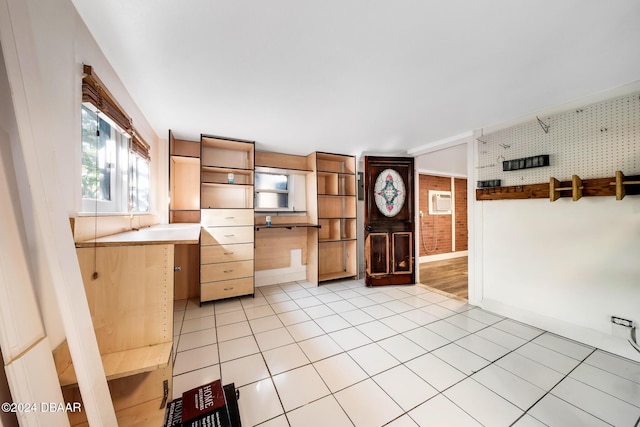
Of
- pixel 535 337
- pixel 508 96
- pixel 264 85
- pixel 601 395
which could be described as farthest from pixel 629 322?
pixel 264 85

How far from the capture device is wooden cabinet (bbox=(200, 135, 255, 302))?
3045 millimetres

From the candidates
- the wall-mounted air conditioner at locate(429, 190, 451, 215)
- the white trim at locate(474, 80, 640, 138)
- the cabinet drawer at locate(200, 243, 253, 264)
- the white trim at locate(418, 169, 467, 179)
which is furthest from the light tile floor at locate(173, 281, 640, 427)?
the white trim at locate(418, 169, 467, 179)

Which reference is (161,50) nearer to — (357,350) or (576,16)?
(576,16)

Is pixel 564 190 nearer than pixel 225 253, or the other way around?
pixel 564 190

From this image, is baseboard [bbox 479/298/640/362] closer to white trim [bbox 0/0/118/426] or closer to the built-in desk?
the built-in desk

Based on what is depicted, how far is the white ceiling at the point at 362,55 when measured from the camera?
121 centimetres

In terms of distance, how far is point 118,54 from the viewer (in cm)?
155

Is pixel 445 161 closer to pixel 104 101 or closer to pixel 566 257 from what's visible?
pixel 566 257

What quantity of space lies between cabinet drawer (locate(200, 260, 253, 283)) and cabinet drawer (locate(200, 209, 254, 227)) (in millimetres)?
573

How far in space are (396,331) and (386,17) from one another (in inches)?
105

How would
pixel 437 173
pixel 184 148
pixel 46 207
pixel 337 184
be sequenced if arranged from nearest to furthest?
pixel 46 207, pixel 184 148, pixel 337 184, pixel 437 173

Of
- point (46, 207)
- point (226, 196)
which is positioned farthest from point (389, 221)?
point (46, 207)

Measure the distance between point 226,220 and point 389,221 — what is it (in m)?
2.69

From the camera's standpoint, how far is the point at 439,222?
19.5ft
